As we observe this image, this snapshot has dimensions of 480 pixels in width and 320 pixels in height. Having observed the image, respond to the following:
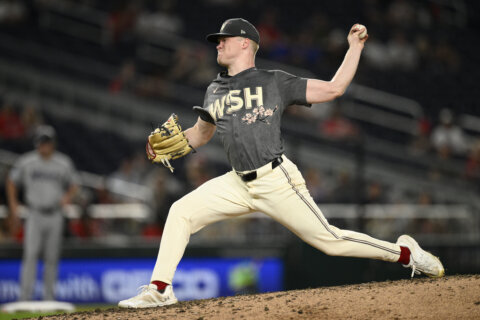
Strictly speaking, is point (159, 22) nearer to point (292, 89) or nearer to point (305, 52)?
point (305, 52)

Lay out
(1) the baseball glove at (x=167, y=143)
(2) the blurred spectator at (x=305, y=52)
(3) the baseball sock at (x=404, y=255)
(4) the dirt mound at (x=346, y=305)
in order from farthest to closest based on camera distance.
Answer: (2) the blurred spectator at (x=305, y=52) < (1) the baseball glove at (x=167, y=143) < (3) the baseball sock at (x=404, y=255) < (4) the dirt mound at (x=346, y=305)

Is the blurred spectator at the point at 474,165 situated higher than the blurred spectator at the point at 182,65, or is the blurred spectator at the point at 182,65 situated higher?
the blurred spectator at the point at 182,65

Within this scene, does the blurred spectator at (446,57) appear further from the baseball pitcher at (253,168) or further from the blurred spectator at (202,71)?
the baseball pitcher at (253,168)

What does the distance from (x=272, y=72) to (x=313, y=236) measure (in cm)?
117

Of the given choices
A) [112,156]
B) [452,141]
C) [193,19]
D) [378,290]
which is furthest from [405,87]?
[378,290]

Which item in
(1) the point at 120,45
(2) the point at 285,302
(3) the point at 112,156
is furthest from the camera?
(1) the point at 120,45

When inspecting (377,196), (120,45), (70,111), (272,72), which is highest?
(120,45)

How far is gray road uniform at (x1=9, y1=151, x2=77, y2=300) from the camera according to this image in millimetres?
9516

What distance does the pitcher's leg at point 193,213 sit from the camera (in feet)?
18.1

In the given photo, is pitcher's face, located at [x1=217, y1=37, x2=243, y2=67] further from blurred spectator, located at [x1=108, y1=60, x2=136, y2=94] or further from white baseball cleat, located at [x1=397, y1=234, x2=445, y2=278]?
blurred spectator, located at [x1=108, y1=60, x2=136, y2=94]

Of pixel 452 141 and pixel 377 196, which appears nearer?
pixel 377 196

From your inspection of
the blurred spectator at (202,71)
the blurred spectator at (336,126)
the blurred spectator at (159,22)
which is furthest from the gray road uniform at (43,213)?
the blurred spectator at (159,22)

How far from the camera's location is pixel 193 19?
1877 cm

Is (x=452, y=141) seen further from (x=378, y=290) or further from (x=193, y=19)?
(x=378, y=290)
